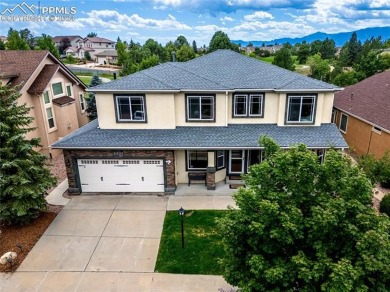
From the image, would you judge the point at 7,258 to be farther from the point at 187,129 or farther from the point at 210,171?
the point at 187,129

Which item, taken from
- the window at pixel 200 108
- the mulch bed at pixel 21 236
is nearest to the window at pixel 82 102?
the window at pixel 200 108

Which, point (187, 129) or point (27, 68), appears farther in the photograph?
point (27, 68)

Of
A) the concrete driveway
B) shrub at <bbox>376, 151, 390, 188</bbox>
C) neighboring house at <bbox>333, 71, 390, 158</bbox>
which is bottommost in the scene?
the concrete driveway

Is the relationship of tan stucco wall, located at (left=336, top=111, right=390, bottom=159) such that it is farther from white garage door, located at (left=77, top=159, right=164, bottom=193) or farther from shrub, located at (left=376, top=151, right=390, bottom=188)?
white garage door, located at (left=77, top=159, right=164, bottom=193)

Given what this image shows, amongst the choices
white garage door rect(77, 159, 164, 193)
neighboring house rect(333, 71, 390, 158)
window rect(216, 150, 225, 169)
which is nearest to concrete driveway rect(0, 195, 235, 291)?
white garage door rect(77, 159, 164, 193)

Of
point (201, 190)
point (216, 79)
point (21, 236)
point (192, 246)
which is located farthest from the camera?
point (216, 79)

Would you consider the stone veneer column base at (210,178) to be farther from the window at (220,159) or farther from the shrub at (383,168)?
the shrub at (383,168)

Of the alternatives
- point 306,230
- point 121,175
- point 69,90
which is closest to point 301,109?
point 121,175

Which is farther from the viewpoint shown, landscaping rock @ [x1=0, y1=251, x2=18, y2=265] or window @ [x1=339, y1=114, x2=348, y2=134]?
window @ [x1=339, y1=114, x2=348, y2=134]
